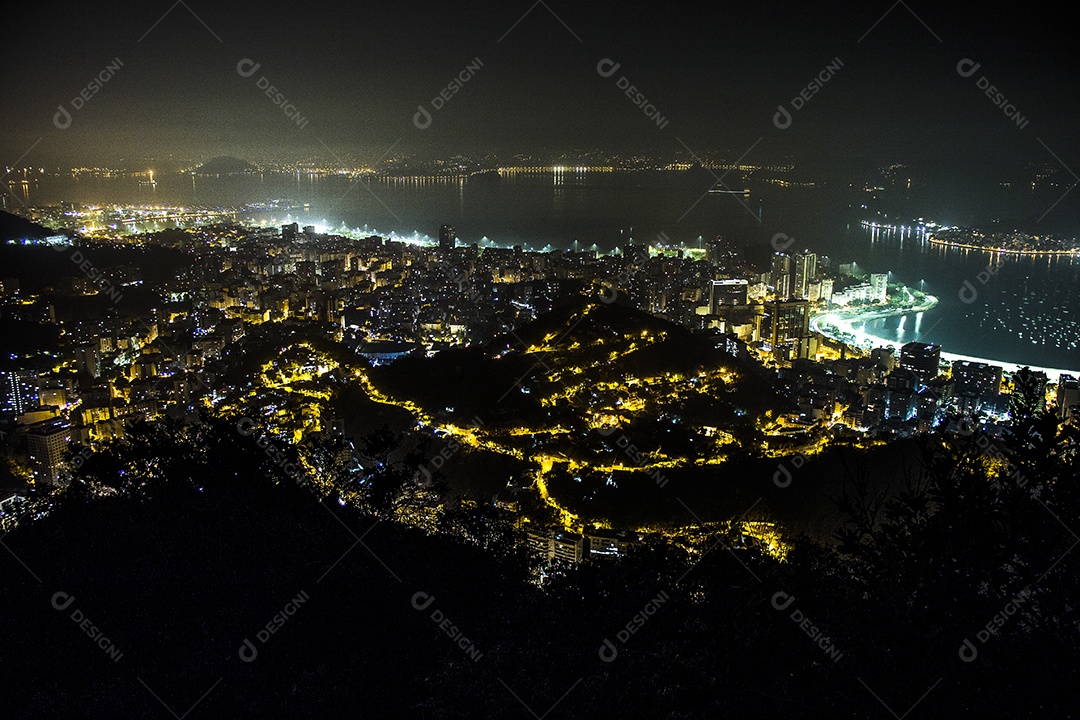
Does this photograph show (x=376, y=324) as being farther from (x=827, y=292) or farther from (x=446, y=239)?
(x=446, y=239)

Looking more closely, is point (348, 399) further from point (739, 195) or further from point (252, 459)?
point (739, 195)

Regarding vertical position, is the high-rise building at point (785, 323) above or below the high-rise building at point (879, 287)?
above

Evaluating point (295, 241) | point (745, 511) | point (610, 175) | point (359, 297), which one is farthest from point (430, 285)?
point (610, 175)

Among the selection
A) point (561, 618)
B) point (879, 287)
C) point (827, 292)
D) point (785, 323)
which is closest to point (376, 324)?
point (785, 323)

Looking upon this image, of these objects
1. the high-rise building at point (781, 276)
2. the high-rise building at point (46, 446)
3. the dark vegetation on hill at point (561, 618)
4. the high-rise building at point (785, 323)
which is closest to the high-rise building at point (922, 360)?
the high-rise building at point (785, 323)

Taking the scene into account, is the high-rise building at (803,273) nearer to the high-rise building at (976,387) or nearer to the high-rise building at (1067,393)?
the high-rise building at (976,387)

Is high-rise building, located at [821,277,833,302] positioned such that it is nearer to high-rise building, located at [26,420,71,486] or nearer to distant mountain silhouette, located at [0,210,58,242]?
high-rise building, located at [26,420,71,486]
